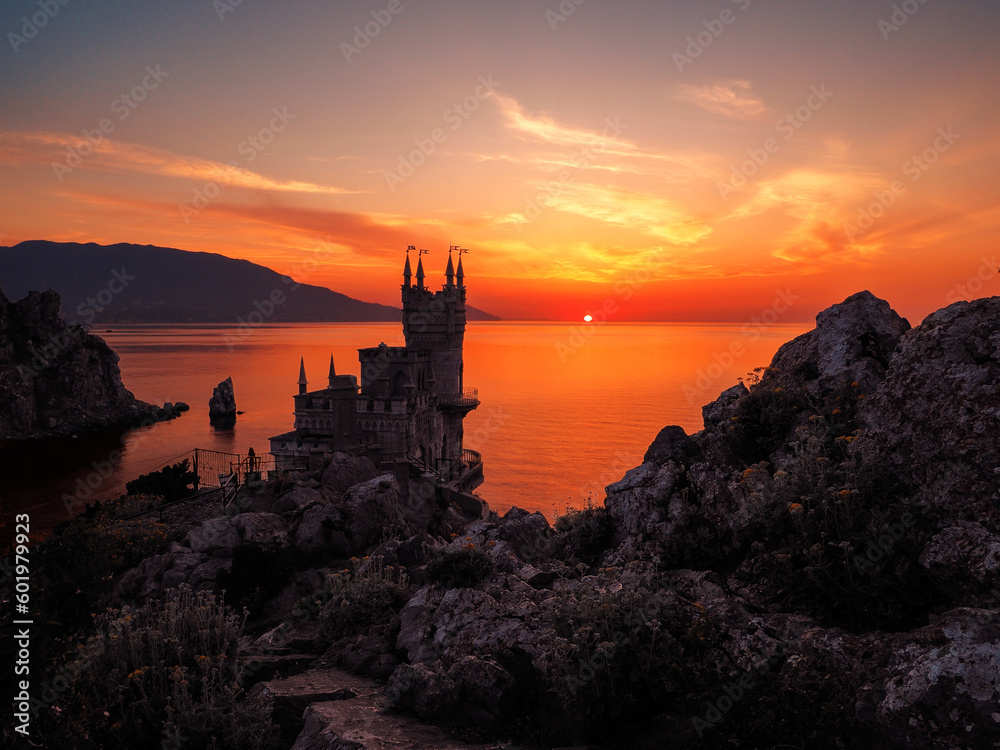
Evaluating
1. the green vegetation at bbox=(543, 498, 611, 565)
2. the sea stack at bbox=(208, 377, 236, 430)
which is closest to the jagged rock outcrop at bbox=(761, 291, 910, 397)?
the green vegetation at bbox=(543, 498, 611, 565)

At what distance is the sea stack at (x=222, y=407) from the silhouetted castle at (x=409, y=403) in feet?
162

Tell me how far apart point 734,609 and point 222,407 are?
339 ft

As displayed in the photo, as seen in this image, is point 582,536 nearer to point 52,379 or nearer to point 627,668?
point 627,668

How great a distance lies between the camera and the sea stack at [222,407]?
94.8 m

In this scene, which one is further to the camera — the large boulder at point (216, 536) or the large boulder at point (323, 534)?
the large boulder at point (323, 534)

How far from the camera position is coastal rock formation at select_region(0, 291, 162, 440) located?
77.9 meters

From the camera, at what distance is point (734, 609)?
6367 mm

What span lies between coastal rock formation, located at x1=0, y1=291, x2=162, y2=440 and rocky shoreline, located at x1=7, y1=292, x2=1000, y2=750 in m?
90.1

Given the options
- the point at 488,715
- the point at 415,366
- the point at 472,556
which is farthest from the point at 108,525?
the point at 415,366

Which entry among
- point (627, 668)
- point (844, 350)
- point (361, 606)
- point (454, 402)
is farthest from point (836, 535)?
point (454, 402)

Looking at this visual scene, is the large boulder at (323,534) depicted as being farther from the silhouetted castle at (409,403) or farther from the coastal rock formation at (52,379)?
the coastal rock formation at (52,379)

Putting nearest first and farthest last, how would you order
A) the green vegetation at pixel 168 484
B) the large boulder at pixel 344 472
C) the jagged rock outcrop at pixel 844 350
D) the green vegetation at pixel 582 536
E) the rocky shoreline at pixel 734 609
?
the rocky shoreline at pixel 734 609 < the jagged rock outcrop at pixel 844 350 < the green vegetation at pixel 582 536 < the large boulder at pixel 344 472 < the green vegetation at pixel 168 484

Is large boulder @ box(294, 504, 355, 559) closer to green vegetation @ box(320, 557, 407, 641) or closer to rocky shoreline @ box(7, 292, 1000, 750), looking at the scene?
rocky shoreline @ box(7, 292, 1000, 750)

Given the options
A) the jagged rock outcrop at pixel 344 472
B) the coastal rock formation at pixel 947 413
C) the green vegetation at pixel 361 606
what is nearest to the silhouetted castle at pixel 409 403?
the jagged rock outcrop at pixel 344 472
